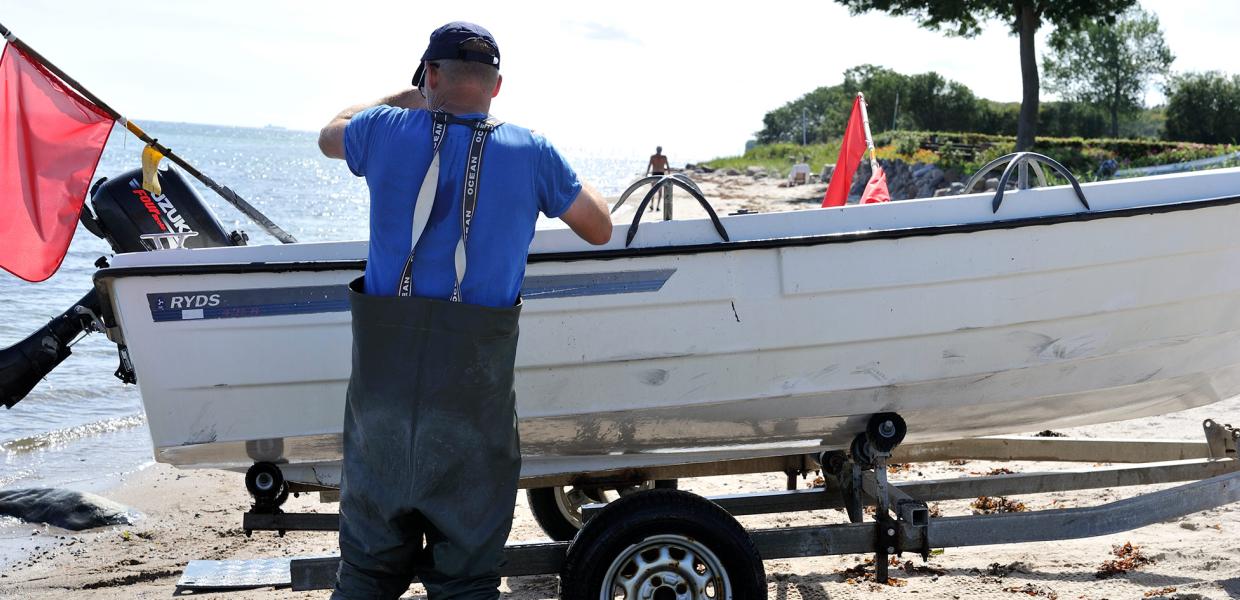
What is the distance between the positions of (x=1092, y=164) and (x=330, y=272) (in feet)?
62.9

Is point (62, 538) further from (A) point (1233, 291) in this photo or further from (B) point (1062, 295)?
(A) point (1233, 291)

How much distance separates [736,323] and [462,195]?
1443 millimetres

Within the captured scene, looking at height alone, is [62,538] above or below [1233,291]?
below

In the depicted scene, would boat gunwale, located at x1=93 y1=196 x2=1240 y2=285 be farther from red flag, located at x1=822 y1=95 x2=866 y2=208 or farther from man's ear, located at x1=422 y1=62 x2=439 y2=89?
red flag, located at x1=822 y1=95 x2=866 y2=208

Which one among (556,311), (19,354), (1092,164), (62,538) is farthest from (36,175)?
(1092,164)

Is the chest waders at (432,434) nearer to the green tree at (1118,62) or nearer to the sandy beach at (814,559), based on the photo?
the sandy beach at (814,559)

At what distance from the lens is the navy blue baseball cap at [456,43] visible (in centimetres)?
271

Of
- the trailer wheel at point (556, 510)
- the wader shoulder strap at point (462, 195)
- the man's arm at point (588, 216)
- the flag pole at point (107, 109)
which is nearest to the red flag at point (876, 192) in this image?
the trailer wheel at point (556, 510)

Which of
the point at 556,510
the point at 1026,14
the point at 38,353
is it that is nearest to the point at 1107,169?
the point at 1026,14

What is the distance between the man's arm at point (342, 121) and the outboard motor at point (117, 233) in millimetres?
→ 1249

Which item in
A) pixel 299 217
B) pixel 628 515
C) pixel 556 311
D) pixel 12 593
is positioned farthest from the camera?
pixel 299 217

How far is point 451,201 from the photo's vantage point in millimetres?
2629

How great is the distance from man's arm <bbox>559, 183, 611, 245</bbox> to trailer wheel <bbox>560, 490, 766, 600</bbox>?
3.53 ft

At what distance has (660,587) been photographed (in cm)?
352
